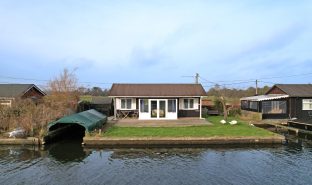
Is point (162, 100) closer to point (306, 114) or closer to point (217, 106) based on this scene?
point (217, 106)

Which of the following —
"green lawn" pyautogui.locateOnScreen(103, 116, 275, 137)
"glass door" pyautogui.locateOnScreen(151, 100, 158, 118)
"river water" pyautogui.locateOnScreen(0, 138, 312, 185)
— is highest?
"glass door" pyautogui.locateOnScreen(151, 100, 158, 118)

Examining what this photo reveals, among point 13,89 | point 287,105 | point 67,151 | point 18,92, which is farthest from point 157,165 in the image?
point 13,89

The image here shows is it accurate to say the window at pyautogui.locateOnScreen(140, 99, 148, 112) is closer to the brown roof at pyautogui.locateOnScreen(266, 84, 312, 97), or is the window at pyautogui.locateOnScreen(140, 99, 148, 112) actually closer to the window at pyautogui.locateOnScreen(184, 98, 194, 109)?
the window at pyautogui.locateOnScreen(184, 98, 194, 109)

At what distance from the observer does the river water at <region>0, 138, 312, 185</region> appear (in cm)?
1502

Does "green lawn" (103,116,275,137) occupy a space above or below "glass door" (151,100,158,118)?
below

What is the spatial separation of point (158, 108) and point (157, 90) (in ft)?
7.25

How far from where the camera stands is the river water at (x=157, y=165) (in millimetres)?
15016

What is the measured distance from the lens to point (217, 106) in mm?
43875

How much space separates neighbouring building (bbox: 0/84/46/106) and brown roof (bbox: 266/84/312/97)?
92.2 ft

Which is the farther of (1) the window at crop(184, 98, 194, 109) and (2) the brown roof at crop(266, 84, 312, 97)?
(2) the brown roof at crop(266, 84, 312, 97)

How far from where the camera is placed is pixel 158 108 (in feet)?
113

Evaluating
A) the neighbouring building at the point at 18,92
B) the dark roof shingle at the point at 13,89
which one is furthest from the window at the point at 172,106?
the dark roof shingle at the point at 13,89

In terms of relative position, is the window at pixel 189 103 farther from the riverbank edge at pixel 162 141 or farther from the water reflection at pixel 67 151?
the water reflection at pixel 67 151

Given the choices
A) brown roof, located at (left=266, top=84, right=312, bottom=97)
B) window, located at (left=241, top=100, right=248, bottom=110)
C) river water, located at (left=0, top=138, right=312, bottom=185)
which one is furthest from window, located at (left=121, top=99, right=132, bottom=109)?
brown roof, located at (left=266, top=84, right=312, bottom=97)
